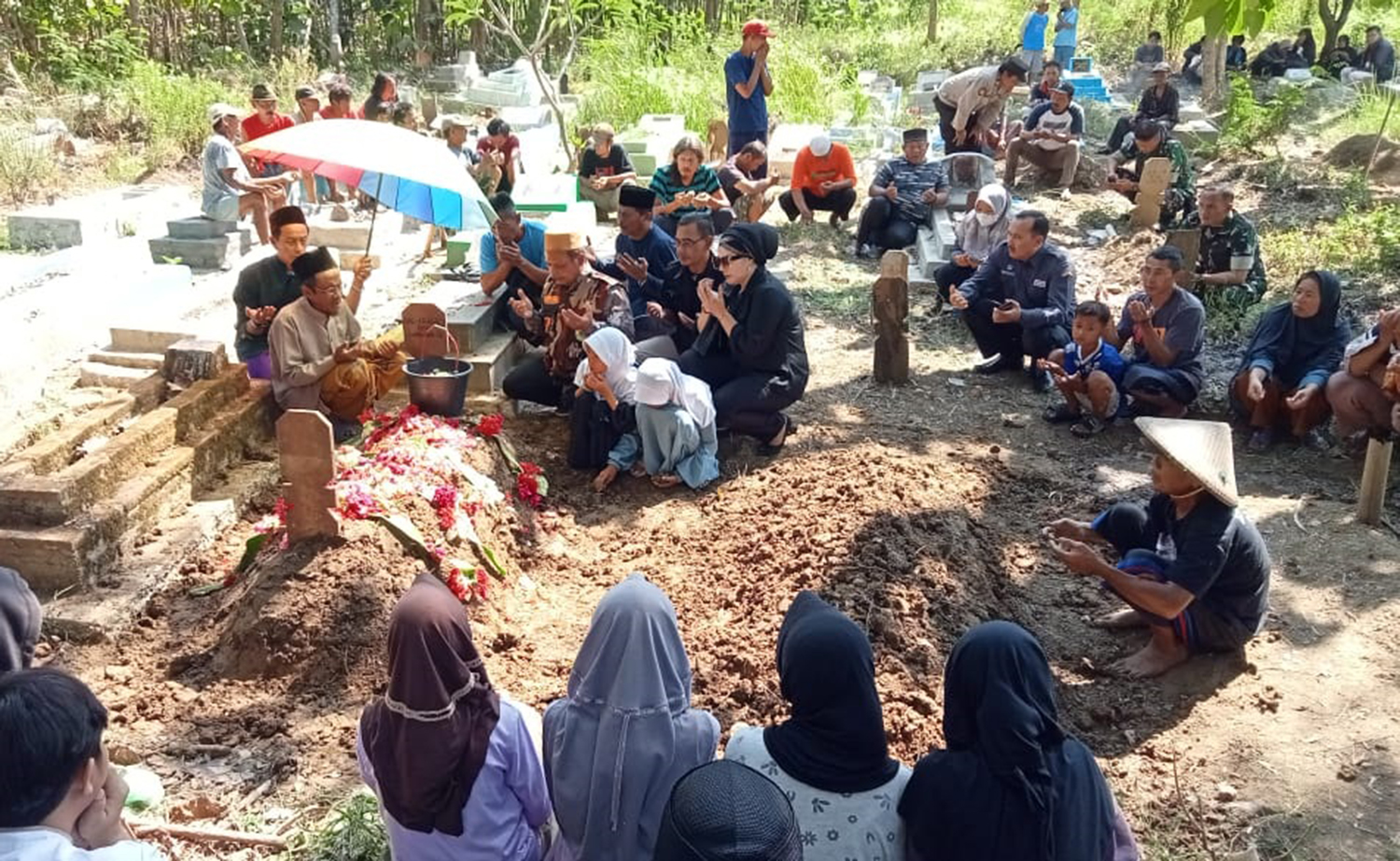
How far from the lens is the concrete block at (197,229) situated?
930cm

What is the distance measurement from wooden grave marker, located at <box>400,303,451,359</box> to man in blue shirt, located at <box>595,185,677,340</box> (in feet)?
3.98

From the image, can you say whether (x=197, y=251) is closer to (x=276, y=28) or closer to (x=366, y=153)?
(x=366, y=153)

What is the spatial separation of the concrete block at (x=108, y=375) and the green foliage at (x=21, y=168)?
209 inches

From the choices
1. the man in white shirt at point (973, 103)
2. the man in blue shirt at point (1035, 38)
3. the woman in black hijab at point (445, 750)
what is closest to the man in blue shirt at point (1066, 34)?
the man in blue shirt at point (1035, 38)

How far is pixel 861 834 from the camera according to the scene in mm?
2662

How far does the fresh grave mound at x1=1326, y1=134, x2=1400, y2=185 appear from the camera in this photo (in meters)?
11.5

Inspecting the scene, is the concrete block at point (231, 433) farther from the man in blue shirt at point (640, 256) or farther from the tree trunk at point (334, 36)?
the tree trunk at point (334, 36)

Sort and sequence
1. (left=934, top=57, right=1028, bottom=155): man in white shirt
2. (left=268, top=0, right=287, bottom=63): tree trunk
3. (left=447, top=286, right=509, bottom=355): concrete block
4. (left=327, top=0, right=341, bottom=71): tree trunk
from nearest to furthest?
(left=447, top=286, right=509, bottom=355): concrete block
(left=934, top=57, right=1028, bottom=155): man in white shirt
(left=268, top=0, right=287, bottom=63): tree trunk
(left=327, top=0, right=341, bottom=71): tree trunk

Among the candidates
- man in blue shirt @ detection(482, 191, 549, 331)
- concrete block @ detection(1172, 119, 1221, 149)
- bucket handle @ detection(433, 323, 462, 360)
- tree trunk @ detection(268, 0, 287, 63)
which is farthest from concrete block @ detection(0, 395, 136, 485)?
tree trunk @ detection(268, 0, 287, 63)

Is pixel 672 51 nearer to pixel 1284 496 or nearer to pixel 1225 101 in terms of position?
pixel 1225 101

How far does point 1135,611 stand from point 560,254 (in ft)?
11.3

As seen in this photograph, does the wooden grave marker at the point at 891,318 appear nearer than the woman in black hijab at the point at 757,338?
No

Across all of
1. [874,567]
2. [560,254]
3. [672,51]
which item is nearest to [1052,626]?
[874,567]

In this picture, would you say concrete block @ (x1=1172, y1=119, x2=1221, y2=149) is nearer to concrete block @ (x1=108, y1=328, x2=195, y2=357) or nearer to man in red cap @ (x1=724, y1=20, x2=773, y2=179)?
man in red cap @ (x1=724, y1=20, x2=773, y2=179)
